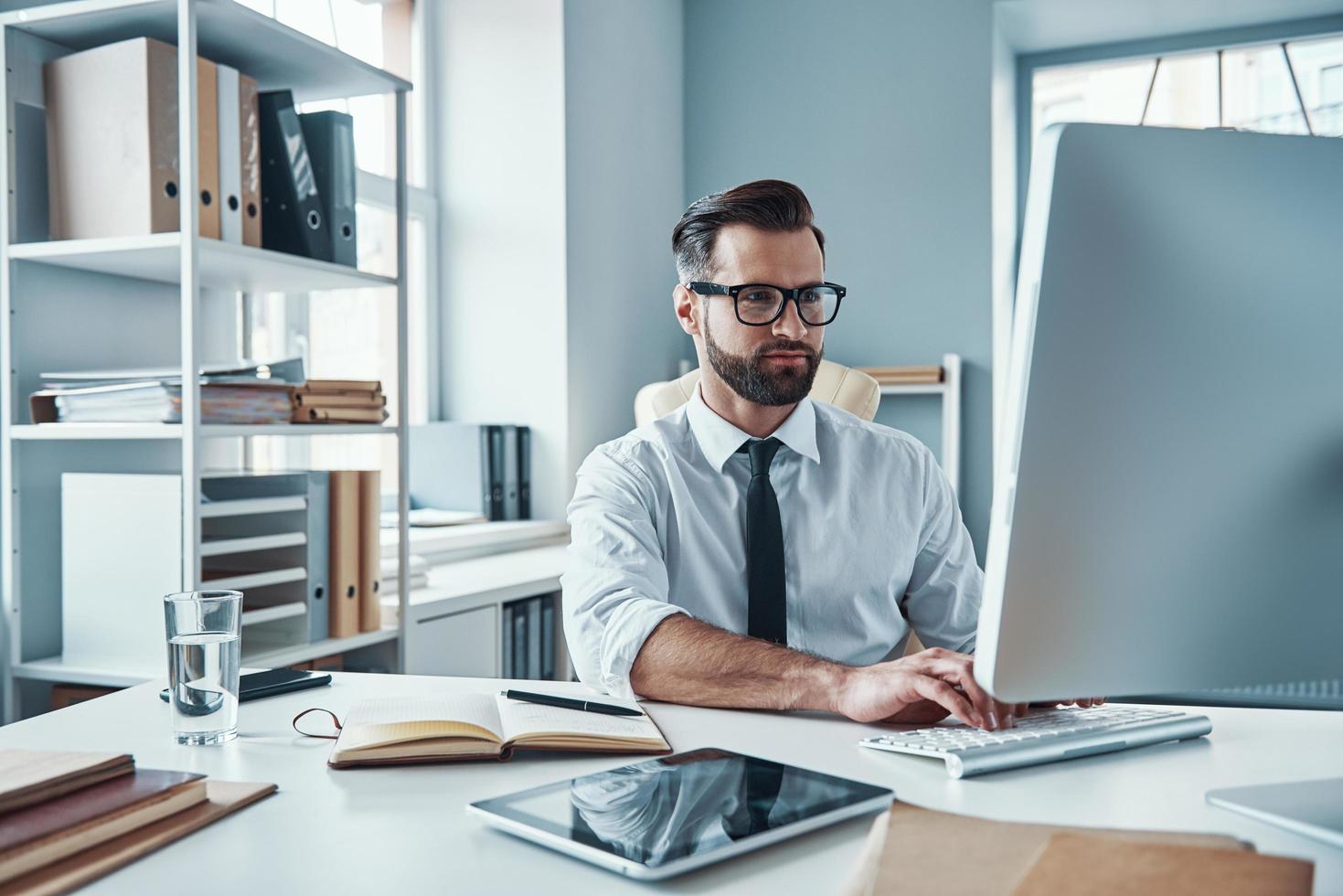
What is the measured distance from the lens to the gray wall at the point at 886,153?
10.9 feet

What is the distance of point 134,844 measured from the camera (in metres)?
0.72

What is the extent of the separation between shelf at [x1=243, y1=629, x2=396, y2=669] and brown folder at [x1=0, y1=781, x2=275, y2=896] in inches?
37.3

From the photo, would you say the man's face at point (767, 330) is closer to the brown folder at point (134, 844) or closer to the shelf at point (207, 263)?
the shelf at point (207, 263)

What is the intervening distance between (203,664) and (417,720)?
0.20 meters

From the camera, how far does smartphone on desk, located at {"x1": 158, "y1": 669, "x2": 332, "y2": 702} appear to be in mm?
1161

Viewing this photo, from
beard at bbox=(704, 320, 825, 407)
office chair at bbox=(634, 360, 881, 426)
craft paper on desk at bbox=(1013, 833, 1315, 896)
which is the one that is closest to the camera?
craft paper on desk at bbox=(1013, 833, 1315, 896)

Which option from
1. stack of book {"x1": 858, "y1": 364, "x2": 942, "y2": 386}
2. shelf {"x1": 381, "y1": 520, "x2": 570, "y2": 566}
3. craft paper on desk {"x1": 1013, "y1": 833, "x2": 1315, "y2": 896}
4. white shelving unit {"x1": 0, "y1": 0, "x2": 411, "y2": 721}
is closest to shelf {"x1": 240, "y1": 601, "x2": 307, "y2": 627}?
white shelving unit {"x1": 0, "y1": 0, "x2": 411, "y2": 721}

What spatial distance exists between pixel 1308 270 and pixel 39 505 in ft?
6.14

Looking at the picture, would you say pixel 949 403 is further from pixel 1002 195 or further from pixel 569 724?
pixel 569 724

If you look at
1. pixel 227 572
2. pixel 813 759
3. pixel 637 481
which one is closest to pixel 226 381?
pixel 227 572

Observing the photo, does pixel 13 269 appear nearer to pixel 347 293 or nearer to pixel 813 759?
pixel 347 293

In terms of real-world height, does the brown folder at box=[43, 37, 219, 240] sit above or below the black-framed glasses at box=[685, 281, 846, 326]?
above

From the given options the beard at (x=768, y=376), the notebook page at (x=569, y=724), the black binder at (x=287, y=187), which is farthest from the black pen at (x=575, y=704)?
the black binder at (x=287, y=187)

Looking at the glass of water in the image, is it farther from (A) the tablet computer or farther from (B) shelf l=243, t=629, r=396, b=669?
(B) shelf l=243, t=629, r=396, b=669
